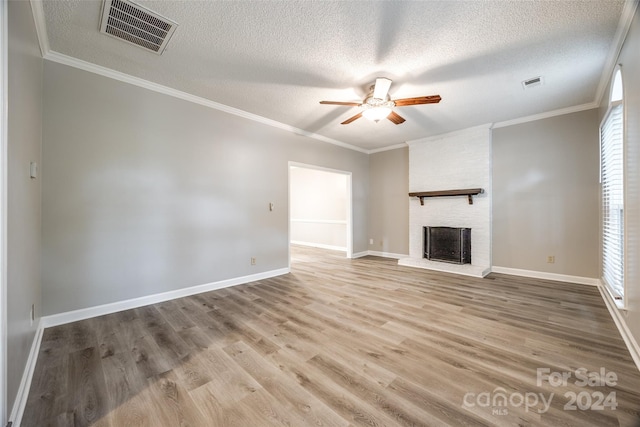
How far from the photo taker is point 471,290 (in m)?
3.60

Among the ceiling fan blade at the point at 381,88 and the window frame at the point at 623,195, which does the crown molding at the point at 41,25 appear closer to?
the ceiling fan blade at the point at 381,88

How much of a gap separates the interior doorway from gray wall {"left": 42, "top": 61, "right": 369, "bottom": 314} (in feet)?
8.69

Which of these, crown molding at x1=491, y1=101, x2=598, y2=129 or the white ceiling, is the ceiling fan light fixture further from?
crown molding at x1=491, y1=101, x2=598, y2=129

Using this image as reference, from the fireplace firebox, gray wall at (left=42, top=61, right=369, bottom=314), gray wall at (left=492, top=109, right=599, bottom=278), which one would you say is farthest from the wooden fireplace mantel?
gray wall at (left=42, top=61, right=369, bottom=314)

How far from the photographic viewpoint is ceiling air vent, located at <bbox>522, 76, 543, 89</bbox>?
303cm

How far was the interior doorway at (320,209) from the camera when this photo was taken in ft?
24.0

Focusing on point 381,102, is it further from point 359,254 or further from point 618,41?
point 359,254

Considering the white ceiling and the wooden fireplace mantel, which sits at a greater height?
the white ceiling

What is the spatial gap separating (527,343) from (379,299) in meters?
1.51

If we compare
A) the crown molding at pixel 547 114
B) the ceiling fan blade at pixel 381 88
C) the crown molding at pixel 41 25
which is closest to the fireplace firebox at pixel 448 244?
the crown molding at pixel 547 114

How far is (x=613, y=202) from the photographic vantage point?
2.91 m

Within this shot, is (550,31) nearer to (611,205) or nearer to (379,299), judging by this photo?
(611,205)

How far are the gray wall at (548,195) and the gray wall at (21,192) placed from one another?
599cm

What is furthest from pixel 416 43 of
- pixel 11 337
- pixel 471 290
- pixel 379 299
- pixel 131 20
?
pixel 11 337
